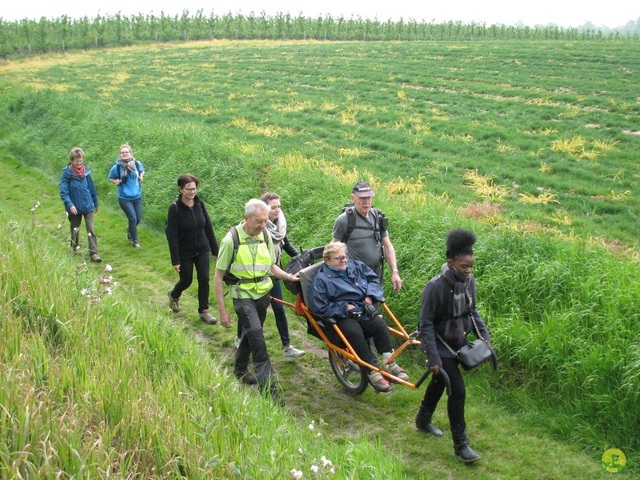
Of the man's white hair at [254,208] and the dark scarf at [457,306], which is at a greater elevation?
the man's white hair at [254,208]

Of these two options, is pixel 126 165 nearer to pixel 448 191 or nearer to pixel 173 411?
pixel 448 191

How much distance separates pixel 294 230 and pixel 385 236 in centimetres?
329

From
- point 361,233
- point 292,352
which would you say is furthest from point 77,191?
point 361,233

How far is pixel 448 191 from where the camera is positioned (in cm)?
1227

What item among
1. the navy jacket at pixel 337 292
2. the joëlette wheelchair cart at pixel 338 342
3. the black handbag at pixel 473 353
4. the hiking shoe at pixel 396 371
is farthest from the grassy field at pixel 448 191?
the navy jacket at pixel 337 292

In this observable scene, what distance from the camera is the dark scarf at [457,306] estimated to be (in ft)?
16.3

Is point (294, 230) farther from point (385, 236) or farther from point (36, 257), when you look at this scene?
point (36, 257)

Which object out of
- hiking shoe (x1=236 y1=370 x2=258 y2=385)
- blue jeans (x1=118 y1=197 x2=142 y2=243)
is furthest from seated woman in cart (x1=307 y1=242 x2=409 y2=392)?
blue jeans (x1=118 y1=197 x2=142 y2=243)

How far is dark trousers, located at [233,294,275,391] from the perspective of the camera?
571cm

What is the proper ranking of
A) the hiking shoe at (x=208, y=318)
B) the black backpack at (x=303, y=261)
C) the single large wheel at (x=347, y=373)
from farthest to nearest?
the hiking shoe at (x=208, y=318)
the black backpack at (x=303, y=261)
the single large wheel at (x=347, y=373)

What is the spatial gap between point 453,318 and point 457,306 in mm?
138

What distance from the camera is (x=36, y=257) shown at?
244 inches

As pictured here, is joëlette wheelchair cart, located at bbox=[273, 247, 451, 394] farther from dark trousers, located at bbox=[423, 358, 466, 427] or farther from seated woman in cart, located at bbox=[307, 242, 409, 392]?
dark trousers, located at bbox=[423, 358, 466, 427]

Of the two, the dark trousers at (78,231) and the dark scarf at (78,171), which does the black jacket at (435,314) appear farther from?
the dark scarf at (78,171)
